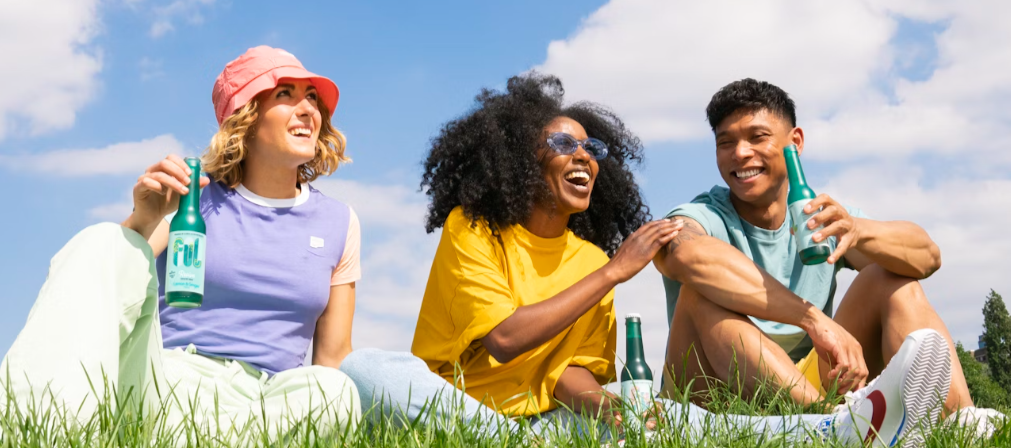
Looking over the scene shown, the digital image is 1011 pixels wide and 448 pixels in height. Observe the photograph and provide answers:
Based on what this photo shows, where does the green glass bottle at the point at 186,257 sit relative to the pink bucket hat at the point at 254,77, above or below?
below

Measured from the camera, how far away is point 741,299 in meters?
4.79

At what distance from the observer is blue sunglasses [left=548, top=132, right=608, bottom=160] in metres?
5.75

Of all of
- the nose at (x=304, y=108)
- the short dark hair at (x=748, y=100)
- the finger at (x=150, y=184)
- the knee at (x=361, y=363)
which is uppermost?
the short dark hair at (x=748, y=100)

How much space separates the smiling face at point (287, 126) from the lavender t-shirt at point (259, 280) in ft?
0.80

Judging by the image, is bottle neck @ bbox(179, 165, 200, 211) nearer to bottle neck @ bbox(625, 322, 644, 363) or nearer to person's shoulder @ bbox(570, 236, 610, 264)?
bottle neck @ bbox(625, 322, 644, 363)

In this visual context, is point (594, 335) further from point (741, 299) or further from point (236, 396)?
point (236, 396)

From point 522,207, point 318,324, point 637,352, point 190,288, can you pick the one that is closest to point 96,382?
point 190,288

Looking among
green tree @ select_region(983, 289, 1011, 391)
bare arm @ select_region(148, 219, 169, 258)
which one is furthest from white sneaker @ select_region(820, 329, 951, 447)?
green tree @ select_region(983, 289, 1011, 391)

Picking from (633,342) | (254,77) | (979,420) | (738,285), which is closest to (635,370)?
(633,342)

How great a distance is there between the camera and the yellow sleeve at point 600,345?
5.39m

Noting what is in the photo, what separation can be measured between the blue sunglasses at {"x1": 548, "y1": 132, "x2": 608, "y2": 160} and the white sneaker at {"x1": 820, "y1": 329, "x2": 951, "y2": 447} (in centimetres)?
245

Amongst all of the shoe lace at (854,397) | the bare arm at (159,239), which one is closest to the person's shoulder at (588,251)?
the shoe lace at (854,397)

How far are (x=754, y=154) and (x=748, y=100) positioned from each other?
37cm

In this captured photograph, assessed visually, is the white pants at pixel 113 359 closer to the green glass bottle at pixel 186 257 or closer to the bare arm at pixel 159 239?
the green glass bottle at pixel 186 257
